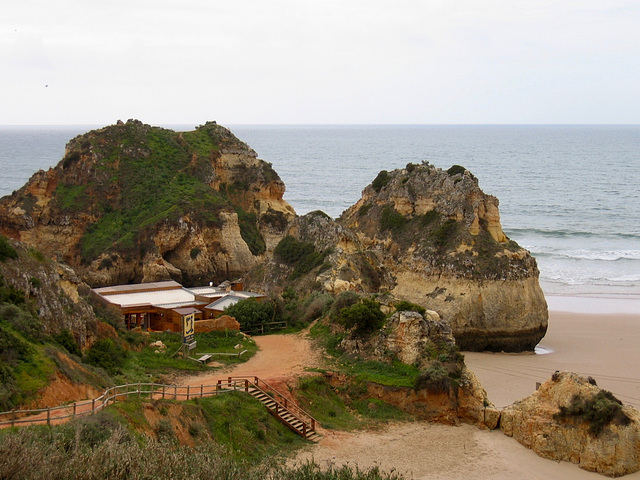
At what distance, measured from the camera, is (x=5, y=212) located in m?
55.2

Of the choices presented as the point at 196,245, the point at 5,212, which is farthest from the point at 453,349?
the point at 5,212

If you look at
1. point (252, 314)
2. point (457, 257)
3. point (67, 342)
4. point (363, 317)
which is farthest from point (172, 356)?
point (457, 257)

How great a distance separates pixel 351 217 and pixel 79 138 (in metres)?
26.2

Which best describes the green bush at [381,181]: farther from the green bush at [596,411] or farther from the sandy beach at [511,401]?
the green bush at [596,411]

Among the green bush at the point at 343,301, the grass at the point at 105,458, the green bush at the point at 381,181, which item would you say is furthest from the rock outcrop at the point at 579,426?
the green bush at the point at 381,181

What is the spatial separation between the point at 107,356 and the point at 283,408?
6184mm

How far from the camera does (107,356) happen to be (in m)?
25.6

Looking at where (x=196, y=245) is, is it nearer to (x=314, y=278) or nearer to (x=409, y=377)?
(x=314, y=278)

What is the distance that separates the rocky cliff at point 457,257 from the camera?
39.0 m

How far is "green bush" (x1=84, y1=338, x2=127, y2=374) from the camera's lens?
984 inches

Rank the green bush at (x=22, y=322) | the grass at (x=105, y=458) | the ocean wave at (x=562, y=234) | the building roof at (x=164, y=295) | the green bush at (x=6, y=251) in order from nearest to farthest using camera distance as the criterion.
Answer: the grass at (x=105, y=458)
the green bush at (x=22, y=322)
the green bush at (x=6, y=251)
the building roof at (x=164, y=295)
the ocean wave at (x=562, y=234)

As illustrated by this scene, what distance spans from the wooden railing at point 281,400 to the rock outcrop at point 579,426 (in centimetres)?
651

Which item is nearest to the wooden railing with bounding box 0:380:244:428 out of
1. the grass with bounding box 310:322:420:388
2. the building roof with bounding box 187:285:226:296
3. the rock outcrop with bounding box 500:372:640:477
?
the grass with bounding box 310:322:420:388

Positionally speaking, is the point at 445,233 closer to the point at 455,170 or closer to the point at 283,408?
the point at 455,170
